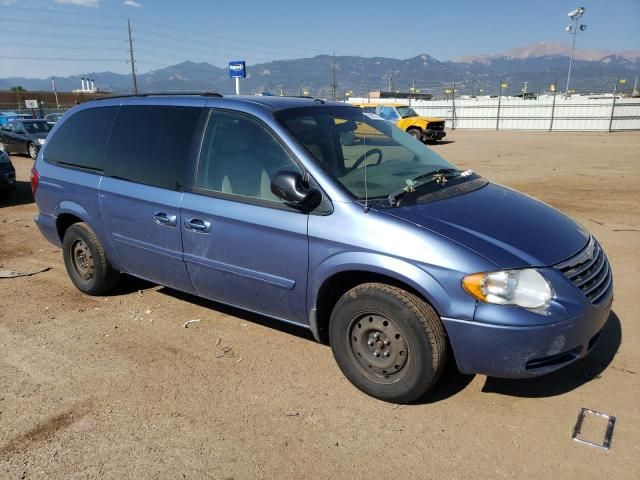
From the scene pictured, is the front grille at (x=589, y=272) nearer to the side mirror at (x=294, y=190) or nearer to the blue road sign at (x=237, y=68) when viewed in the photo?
the side mirror at (x=294, y=190)

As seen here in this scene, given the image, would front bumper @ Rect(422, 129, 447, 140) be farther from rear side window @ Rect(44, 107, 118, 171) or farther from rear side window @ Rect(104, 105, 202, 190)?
rear side window @ Rect(104, 105, 202, 190)

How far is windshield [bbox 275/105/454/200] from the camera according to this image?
3309mm

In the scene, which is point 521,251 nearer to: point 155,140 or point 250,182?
point 250,182

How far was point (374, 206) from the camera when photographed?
3.04m

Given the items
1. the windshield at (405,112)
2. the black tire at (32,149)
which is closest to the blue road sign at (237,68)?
the windshield at (405,112)

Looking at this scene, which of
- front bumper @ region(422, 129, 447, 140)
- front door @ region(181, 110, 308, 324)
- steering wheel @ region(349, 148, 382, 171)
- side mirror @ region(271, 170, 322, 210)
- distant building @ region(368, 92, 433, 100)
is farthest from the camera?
distant building @ region(368, 92, 433, 100)

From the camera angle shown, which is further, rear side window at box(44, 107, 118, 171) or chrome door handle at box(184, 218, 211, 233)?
rear side window at box(44, 107, 118, 171)

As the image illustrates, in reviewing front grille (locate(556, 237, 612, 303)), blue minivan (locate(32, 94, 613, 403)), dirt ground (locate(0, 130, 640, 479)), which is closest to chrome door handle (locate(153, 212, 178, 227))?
blue minivan (locate(32, 94, 613, 403))

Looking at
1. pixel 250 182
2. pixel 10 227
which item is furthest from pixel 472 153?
pixel 250 182

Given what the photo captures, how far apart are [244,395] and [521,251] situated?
75.1 inches

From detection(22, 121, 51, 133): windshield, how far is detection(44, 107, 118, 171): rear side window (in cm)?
1512

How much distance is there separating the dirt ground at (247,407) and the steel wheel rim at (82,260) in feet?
1.00

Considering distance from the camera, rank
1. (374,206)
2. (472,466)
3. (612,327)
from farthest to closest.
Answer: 1. (612,327)
2. (374,206)
3. (472,466)

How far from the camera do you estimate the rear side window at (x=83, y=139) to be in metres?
4.47
